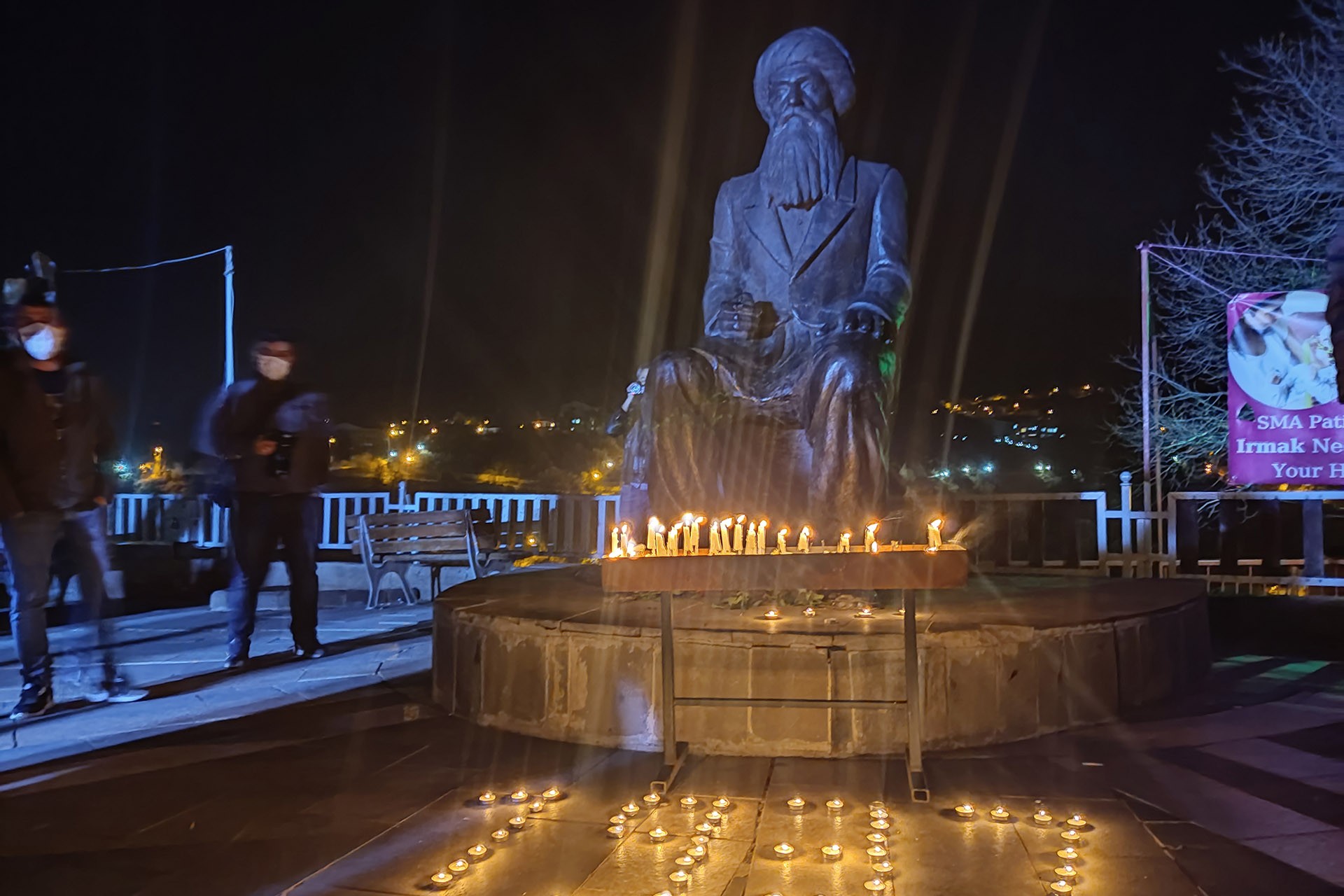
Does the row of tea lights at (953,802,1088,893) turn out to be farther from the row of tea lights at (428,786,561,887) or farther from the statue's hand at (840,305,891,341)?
the statue's hand at (840,305,891,341)

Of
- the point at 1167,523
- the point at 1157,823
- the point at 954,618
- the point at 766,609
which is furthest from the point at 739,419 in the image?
the point at 1167,523

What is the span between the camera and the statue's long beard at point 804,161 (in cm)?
558

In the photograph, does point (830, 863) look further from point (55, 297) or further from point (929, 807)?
point (55, 297)

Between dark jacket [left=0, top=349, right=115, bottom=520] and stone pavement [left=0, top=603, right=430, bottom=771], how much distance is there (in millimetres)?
1000

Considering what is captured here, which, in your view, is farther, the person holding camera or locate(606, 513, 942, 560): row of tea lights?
the person holding camera

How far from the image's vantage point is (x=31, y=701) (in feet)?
14.4

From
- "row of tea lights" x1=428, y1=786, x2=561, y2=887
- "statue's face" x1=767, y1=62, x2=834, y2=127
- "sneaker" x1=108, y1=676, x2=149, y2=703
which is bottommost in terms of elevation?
"row of tea lights" x1=428, y1=786, x2=561, y2=887

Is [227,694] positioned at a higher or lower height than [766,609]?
lower

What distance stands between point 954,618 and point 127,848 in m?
3.14

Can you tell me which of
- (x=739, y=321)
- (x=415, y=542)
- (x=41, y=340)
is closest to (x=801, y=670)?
(x=739, y=321)

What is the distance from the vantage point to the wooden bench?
826cm

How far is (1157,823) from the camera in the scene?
9.42 feet

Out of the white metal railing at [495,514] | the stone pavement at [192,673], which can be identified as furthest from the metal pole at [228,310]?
the stone pavement at [192,673]

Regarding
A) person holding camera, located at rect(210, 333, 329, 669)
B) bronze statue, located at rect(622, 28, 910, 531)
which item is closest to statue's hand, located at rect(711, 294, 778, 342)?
bronze statue, located at rect(622, 28, 910, 531)
